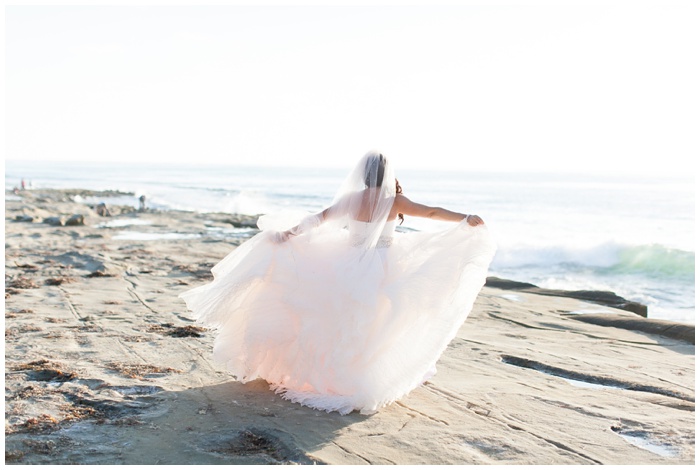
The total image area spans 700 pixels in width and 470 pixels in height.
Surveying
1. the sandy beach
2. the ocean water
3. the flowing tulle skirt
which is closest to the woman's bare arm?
the flowing tulle skirt

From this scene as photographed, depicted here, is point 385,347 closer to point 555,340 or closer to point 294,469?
point 294,469

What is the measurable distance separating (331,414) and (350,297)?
821mm

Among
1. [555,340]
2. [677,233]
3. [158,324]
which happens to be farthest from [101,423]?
[677,233]

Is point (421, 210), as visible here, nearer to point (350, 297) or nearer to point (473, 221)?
point (473, 221)

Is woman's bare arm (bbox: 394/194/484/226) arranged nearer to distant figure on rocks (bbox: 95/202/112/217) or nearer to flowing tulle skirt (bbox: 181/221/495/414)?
flowing tulle skirt (bbox: 181/221/495/414)

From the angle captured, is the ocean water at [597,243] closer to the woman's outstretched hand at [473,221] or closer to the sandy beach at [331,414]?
the sandy beach at [331,414]

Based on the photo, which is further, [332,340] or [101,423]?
[332,340]

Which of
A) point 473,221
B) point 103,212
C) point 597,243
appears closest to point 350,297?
point 473,221

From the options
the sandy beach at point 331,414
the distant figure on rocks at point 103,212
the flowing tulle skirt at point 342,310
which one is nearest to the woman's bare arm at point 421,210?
the flowing tulle skirt at point 342,310

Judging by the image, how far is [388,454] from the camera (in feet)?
12.8

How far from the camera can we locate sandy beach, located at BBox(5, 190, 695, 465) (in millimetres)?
3928

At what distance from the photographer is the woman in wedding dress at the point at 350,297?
15.4 ft

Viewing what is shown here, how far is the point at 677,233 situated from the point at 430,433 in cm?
2629

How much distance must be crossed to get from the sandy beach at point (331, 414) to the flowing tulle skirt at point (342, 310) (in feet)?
0.72
